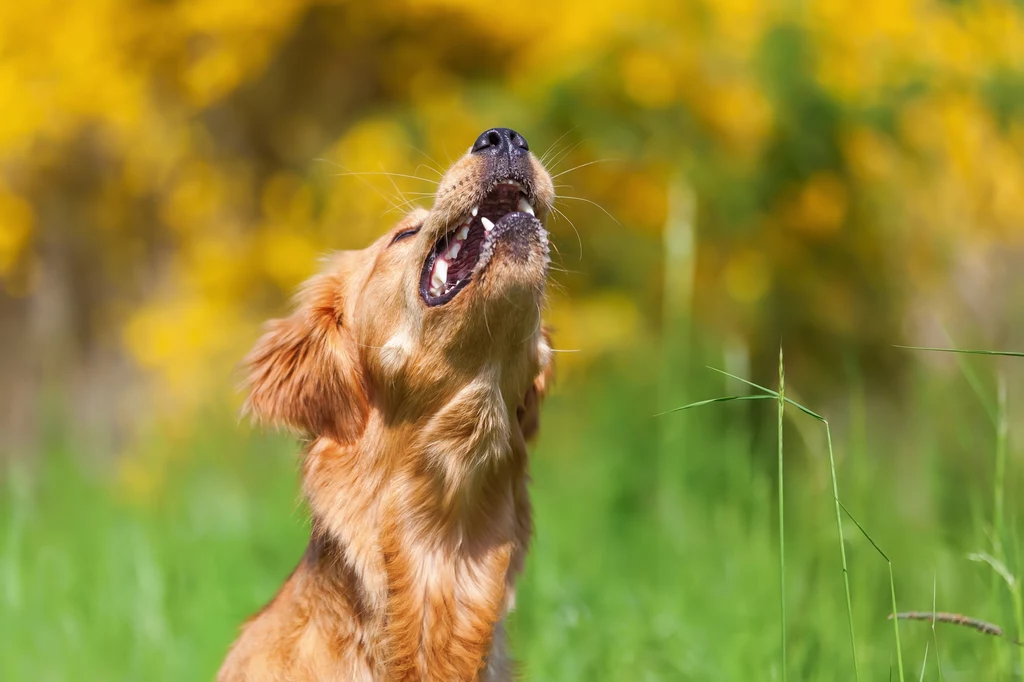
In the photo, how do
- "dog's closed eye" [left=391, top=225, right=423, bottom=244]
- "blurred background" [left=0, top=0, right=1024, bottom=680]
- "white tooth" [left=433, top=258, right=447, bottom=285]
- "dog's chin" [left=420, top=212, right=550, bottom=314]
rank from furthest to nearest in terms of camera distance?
"blurred background" [left=0, top=0, right=1024, bottom=680] < "dog's closed eye" [left=391, top=225, right=423, bottom=244] < "white tooth" [left=433, top=258, right=447, bottom=285] < "dog's chin" [left=420, top=212, right=550, bottom=314]

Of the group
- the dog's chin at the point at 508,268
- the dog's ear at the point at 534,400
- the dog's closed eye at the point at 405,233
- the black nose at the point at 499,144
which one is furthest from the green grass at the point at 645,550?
the black nose at the point at 499,144

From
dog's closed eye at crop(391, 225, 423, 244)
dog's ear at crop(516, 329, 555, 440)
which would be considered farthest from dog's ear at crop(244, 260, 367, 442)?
dog's ear at crop(516, 329, 555, 440)

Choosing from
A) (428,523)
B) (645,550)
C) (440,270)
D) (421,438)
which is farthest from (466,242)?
(645,550)

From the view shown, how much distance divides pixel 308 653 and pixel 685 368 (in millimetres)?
3540

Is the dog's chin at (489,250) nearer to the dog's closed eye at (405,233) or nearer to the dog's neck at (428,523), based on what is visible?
the dog's closed eye at (405,233)

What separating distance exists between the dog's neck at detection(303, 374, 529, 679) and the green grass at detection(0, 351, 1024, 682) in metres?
0.99

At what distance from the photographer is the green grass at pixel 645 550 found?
12.9 ft

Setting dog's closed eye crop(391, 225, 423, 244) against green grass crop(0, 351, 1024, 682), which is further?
green grass crop(0, 351, 1024, 682)

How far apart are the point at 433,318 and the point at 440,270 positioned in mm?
197

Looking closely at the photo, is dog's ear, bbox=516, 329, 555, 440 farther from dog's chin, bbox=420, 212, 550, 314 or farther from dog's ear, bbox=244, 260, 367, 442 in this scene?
dog's ear, bbox=244, 260, 367, 442

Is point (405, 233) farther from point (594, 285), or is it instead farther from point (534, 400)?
point (594, 285)

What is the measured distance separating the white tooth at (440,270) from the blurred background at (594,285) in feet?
4.87

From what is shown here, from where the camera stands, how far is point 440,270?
3143mm

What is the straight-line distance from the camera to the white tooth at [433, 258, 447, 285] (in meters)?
3.13
